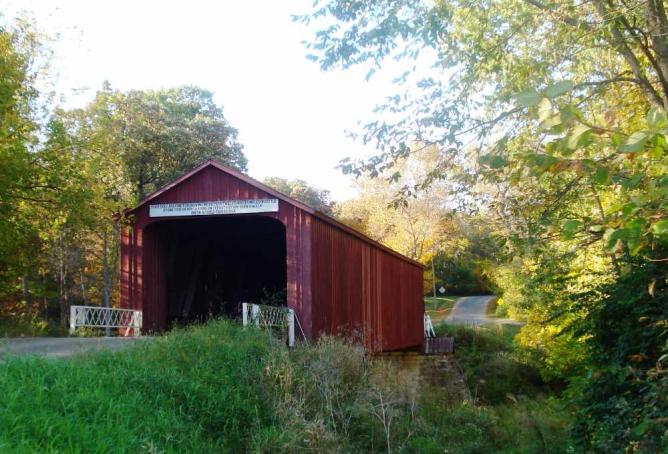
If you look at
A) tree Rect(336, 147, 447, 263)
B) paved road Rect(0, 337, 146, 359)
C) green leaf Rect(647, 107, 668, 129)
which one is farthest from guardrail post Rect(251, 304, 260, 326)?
tree Rect(336, 147, 447, 263)

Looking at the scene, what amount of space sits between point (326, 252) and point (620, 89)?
623cm

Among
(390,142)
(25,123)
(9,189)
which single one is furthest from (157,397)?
(25,123)

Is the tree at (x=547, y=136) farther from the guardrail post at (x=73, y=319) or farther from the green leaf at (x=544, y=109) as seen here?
the guardrail post at (x=73, y=319)

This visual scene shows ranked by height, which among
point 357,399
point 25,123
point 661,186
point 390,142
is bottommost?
point 357,399

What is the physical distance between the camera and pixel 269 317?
11.7 metres

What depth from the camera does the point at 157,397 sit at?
22.7ft

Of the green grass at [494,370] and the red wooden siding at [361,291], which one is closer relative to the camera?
the red wooden siding at [361,291]

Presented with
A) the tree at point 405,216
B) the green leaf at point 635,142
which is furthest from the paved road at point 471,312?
the green leaf at point 635,142

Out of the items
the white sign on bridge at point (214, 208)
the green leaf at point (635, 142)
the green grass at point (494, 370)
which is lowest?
the green grass at point (494, 370)

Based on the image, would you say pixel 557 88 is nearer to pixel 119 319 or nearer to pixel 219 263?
pixel 119 319

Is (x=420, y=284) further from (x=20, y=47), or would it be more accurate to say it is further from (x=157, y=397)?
(x=157, y=397)

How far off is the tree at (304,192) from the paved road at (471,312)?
1031 cm

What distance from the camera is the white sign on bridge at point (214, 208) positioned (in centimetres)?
1262

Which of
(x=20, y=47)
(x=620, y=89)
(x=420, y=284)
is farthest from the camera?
(x=420, y=284)
